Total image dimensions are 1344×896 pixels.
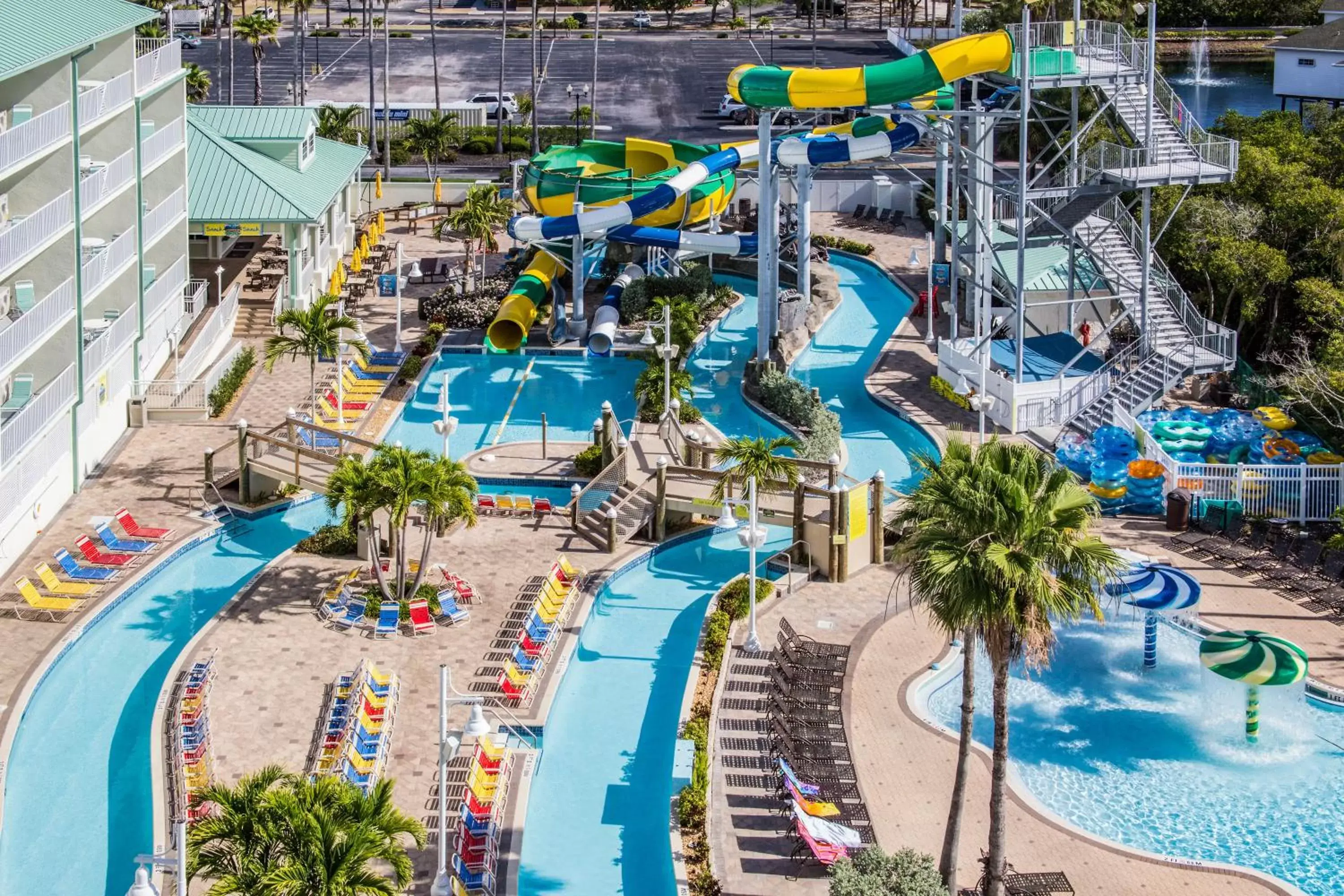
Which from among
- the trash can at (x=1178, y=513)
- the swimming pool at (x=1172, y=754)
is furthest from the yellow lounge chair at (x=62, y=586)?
the trash can at (x=1178, y=513)

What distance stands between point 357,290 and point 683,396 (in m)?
15.2

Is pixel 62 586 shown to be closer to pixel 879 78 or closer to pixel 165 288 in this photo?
pixel 165 288

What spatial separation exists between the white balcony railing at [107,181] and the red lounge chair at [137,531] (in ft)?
25.7

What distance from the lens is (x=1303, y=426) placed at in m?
44.2

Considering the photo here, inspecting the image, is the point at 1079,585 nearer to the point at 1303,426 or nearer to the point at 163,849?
the point at 163,849

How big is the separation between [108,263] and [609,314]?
16.1 meters

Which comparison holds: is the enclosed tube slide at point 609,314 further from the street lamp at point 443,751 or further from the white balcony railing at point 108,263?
the street lamp at point 443,751

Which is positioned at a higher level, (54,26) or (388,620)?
(54,26)

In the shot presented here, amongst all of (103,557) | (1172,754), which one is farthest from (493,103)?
(1172,754)

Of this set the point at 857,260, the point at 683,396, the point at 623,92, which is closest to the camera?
the point at 683,396

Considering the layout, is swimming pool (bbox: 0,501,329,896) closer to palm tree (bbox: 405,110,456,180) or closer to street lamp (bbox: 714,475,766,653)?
street lamp (bbox: 714,475,766,653)

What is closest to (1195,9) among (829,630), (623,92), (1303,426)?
(623,92)

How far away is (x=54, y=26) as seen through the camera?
41469 millimetres

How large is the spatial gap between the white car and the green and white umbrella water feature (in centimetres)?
6175
